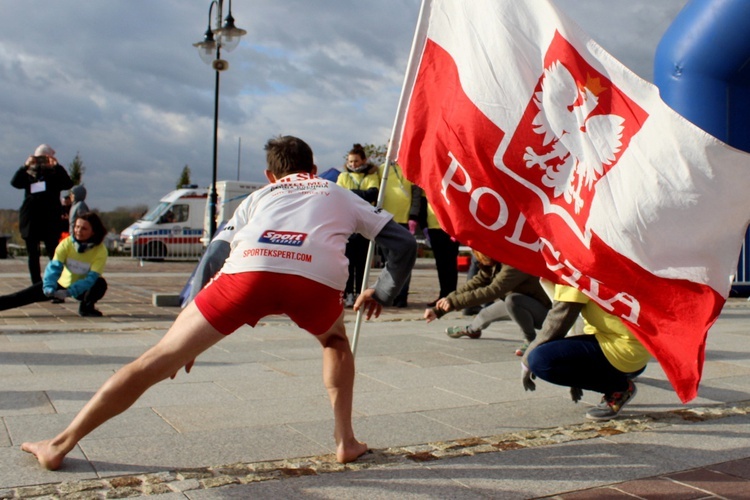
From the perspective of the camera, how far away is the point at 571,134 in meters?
4.37

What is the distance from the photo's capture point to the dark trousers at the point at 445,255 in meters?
10.9

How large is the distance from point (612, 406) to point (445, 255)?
621 centimetres

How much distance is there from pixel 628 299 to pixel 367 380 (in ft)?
7.33

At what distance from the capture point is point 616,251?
414 centimetres

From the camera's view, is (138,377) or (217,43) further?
(217,43)

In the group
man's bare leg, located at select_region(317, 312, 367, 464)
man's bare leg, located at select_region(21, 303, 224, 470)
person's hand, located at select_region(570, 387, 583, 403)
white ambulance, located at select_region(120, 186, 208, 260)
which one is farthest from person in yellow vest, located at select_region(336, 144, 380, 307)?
white ambulance, located at select_region(120, 186, 208, 260)

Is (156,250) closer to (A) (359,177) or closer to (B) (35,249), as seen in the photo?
(B) (35,249)

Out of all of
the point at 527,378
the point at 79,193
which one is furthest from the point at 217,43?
the point at 527,378

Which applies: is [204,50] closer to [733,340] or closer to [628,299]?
[733,340]

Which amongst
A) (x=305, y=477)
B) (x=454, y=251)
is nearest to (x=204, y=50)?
(x=454, y=251)

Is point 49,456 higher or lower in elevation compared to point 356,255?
lower

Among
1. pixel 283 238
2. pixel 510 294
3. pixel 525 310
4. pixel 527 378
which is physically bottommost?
pixel 527 378

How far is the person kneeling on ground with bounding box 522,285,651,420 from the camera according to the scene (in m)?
4.58

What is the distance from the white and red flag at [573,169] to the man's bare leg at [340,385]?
0.92m
